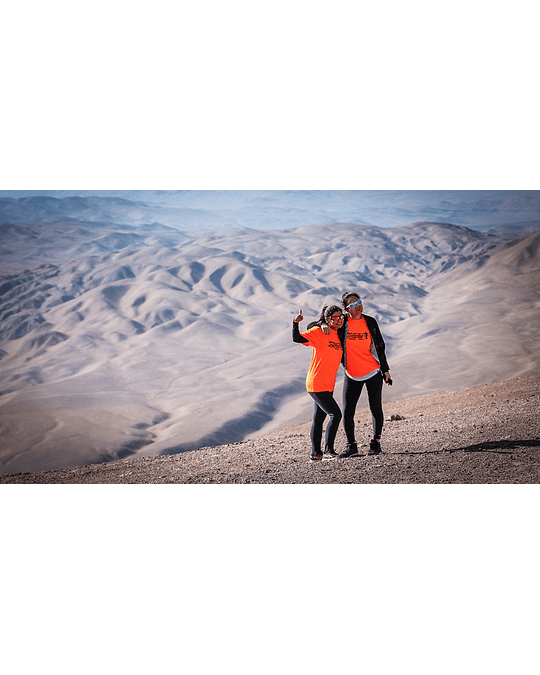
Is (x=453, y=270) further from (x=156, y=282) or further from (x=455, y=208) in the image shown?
(x=156, y=282)

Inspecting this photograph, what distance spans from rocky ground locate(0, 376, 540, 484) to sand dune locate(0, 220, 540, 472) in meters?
4.37

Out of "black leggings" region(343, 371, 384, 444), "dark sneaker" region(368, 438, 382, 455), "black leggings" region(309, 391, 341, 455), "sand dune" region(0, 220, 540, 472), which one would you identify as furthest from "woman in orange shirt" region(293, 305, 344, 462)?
"sand dune" region(0, 220, 540, 472)

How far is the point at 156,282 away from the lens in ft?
62.5

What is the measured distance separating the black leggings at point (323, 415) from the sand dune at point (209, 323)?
6.36m

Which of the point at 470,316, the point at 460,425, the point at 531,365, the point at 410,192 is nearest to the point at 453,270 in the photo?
the point at 470,316

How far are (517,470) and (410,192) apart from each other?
693cm

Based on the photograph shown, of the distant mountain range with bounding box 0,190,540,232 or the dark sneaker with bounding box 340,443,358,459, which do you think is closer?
the dark sneaker with bounding box 340,443,358,459

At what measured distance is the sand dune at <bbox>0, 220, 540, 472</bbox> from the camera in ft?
44.1

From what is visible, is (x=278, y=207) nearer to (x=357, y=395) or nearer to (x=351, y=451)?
(x=357, y=395)

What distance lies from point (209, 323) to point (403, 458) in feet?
46.0

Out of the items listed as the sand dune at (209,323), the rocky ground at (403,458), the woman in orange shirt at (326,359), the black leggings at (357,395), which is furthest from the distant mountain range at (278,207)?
the black leggings at (357,395)

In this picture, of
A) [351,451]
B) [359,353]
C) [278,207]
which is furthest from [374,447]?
[278,207]

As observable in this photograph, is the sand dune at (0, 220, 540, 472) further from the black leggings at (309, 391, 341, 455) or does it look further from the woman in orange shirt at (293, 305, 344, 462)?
the woman in orange shirt at (293, 305, 344, 462)

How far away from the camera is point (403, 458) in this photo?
20.9 ft
